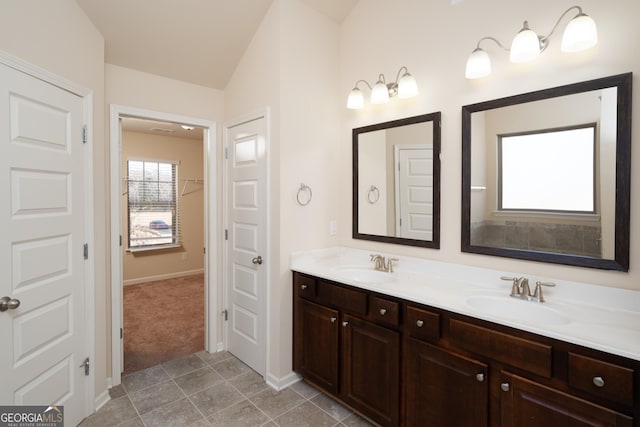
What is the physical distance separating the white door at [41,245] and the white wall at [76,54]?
4.9 inches

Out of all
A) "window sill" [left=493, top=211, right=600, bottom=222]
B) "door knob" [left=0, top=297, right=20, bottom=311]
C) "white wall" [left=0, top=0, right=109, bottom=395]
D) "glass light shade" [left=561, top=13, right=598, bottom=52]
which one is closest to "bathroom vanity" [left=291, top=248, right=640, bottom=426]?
"window sill" [left=493, top=211, right=600, bottom=222]

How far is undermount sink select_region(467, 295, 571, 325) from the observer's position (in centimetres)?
153

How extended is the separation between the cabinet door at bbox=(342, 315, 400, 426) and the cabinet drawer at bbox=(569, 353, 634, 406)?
2.63ft

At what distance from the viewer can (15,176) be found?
5.48ft

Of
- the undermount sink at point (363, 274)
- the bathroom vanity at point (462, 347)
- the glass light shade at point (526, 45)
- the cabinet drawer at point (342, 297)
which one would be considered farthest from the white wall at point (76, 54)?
the glass light shade at point (526, 45)

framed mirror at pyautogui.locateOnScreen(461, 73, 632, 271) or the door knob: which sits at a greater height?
framed mirror at pyautogui.locateOnScreen(461, 73, 632, 271)

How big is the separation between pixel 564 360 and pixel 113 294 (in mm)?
2860

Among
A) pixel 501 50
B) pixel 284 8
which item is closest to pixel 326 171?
pixel 284 8

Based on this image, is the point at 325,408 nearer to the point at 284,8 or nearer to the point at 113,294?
the point at 113,294

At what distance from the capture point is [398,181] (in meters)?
2.46

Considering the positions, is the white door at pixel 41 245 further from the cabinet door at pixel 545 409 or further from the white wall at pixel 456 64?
the cabinet door at pixel 545 409

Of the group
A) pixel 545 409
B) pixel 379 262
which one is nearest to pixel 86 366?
pixel 379 262

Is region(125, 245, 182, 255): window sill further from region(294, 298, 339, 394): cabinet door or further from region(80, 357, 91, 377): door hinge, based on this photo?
region(294, 298, 339, 394): cabinet door

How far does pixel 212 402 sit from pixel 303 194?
65.4 inches
